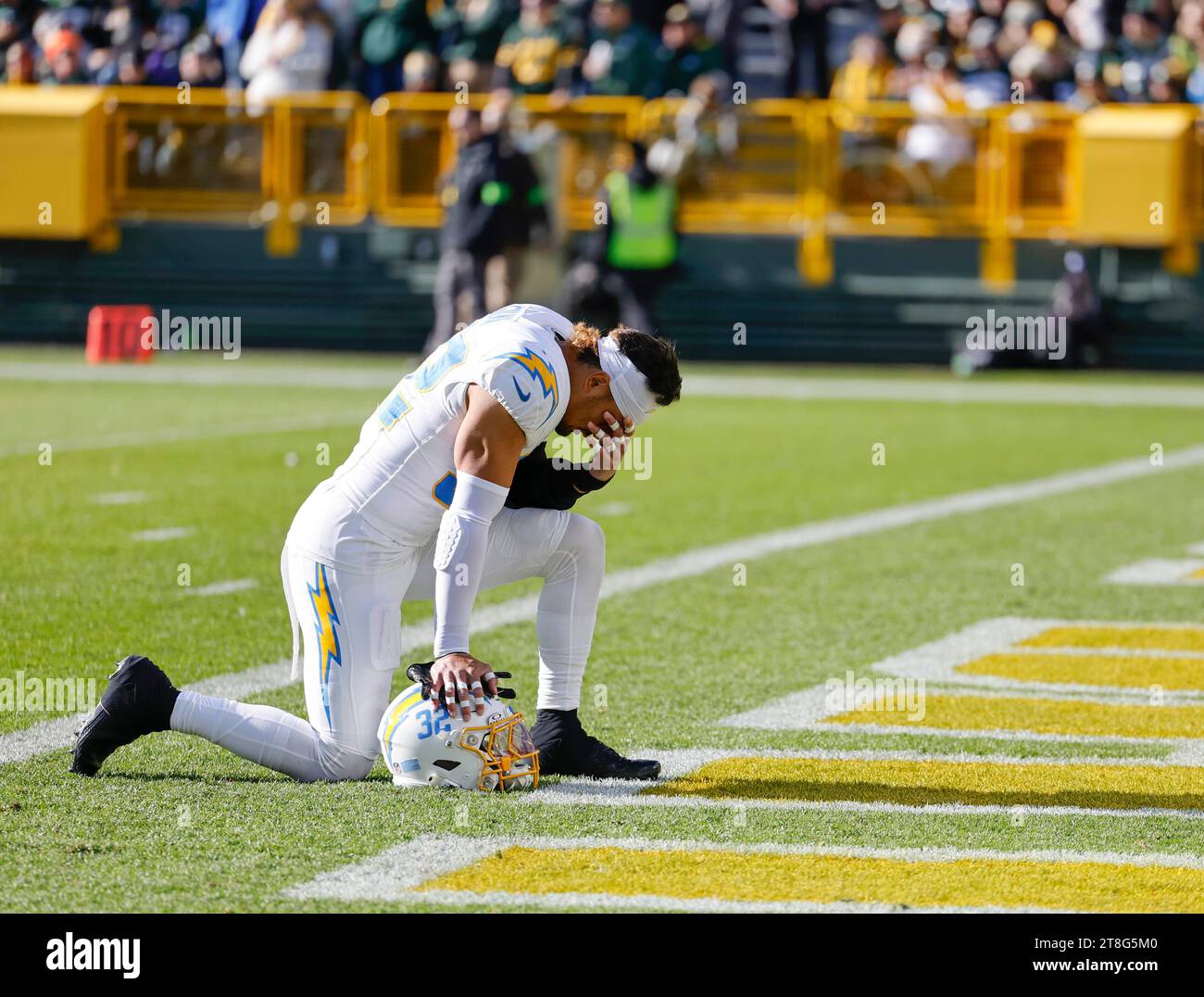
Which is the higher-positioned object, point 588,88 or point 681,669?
point 588,88

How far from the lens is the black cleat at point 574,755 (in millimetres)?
6039

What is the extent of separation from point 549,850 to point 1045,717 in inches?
93.1

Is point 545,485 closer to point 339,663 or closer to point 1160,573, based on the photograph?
point 339,663

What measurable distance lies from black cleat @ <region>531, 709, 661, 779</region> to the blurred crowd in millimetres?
16806

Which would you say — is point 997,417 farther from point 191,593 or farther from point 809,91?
point 191,593

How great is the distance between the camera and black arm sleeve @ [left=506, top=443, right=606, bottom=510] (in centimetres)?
600

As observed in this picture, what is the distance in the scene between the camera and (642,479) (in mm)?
13641

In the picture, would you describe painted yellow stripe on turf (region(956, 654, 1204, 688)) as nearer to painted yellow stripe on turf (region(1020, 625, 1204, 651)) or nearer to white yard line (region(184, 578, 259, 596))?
painted yellow stripe on turf (region(1020, 625, 1204, 651))

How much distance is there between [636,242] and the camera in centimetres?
2256

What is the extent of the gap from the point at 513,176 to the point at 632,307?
1.86 metres
